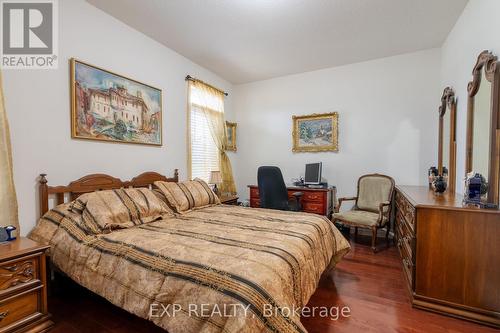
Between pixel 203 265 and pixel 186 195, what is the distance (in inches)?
62.1

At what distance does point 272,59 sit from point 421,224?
3.00 m

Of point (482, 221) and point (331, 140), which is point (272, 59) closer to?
point (331, 140)

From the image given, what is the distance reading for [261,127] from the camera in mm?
4711

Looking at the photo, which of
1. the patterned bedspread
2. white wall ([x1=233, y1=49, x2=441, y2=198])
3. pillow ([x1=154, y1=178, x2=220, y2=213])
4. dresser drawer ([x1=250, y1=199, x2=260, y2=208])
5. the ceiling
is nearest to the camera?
the patterned bedspread

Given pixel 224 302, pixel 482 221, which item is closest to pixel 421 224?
pixel 482 221

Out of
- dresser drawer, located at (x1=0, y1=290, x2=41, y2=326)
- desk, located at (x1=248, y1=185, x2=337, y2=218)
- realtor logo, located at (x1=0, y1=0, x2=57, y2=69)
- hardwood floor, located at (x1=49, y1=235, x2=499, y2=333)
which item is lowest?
hardwood floor, located at (x1=49, y1=235, x2=499, y2=333)

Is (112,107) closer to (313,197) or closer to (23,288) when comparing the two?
(23,288)

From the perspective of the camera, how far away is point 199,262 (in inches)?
52.7

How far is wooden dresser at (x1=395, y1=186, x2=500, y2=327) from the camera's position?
1698mm

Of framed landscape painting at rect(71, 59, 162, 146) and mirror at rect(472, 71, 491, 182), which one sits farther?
framed landscape painting at rect(71, 59, 162, 146)

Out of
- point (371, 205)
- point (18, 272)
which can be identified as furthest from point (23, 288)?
point (371, 205)

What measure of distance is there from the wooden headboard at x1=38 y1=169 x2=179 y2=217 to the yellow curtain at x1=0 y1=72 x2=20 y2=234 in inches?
8.4

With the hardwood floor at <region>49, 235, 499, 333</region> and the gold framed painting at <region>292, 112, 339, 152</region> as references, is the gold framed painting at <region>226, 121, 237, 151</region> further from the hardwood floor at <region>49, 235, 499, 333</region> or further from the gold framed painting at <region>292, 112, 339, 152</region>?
the hardwood floor at <region>49, 235, 499, 333</region>

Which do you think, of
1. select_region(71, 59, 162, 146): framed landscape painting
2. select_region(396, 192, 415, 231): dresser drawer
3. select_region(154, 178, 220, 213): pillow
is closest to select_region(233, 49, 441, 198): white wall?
select_region(396, 192, 415, 231): dresser drawer
